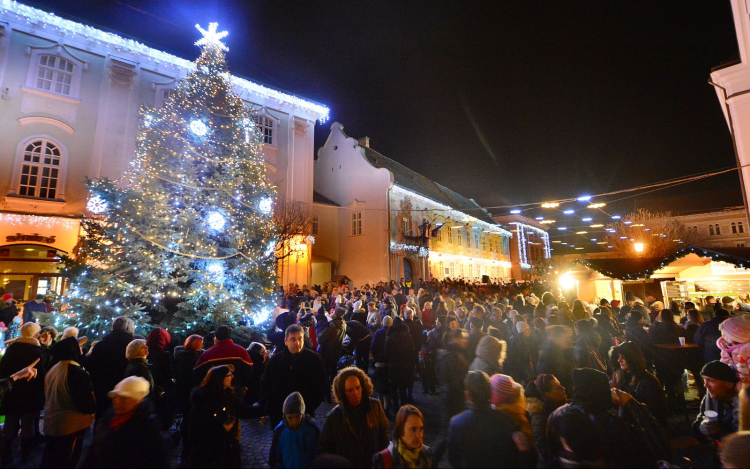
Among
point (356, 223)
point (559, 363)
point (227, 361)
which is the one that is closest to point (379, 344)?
point (227, 361)

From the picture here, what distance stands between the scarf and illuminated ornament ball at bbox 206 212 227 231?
8.11 m

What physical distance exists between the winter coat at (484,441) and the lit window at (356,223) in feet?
73.7

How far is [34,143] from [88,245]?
35.2 feet

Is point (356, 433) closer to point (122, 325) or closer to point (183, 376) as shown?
point (183, 376)

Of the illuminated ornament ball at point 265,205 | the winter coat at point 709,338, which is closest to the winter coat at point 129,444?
the illuminated ornament ball at point 265,205

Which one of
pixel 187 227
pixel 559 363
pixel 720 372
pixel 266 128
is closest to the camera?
pixel 720 372

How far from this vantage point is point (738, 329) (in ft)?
14.3

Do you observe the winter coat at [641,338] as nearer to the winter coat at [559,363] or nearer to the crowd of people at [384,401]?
the crowd of people at [384,401]

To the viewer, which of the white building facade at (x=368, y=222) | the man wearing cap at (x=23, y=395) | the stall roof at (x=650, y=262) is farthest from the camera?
the white building facade at (x=368, y=222)

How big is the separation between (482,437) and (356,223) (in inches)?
911

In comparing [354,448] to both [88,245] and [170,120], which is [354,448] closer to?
[88,245]

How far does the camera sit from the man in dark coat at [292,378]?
4.03m

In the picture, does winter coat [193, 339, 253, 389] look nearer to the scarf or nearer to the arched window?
the scarf

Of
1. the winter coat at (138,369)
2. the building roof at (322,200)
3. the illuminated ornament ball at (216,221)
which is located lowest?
the winter coat at (138,369)
